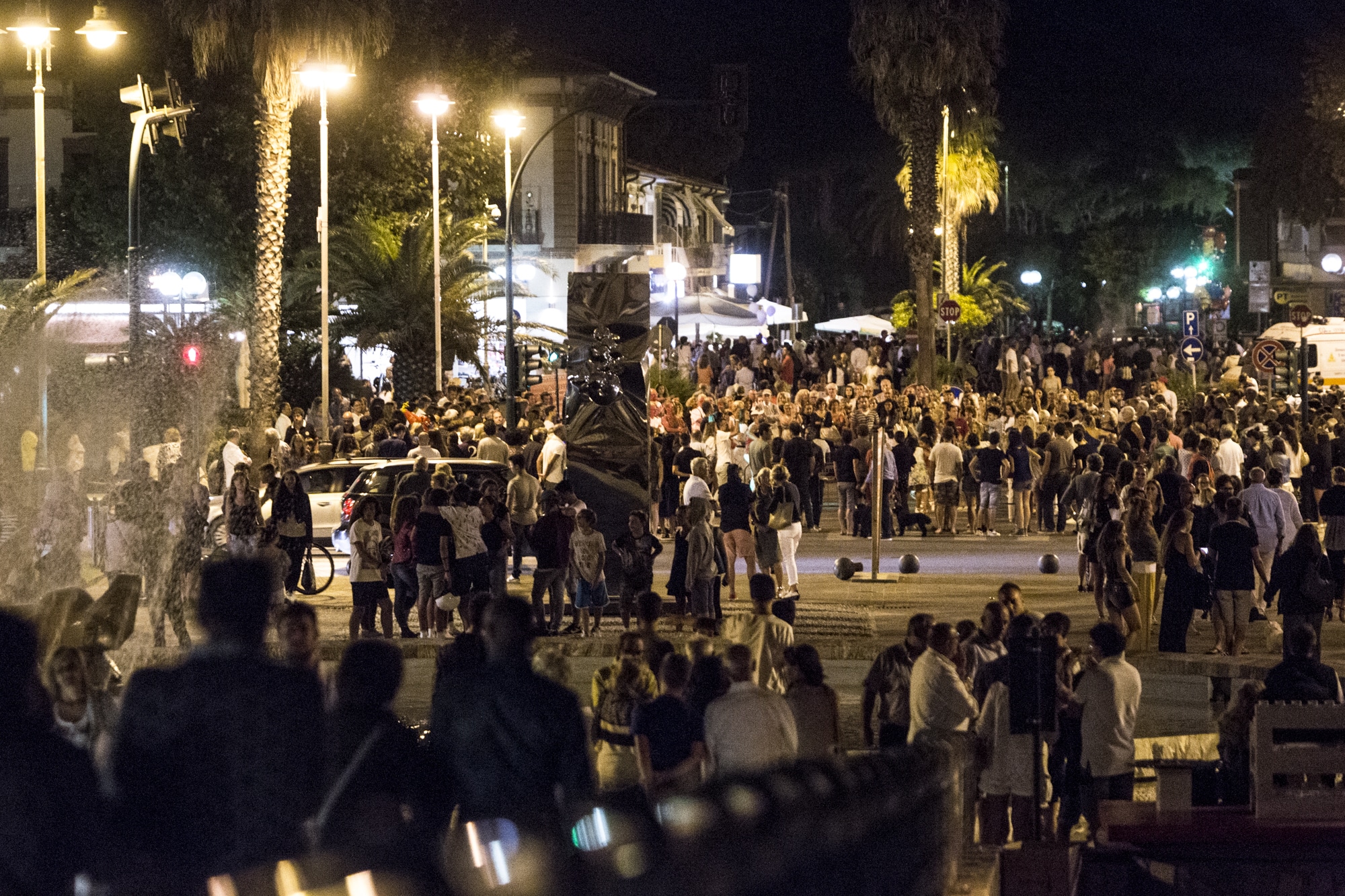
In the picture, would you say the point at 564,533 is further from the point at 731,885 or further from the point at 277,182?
the point at 277,182

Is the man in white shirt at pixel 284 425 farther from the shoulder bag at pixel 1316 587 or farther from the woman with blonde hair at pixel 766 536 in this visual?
the shoulder bag at pixel 1316 587

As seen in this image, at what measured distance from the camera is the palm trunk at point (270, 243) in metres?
34.5

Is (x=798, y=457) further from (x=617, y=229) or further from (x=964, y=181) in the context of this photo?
(x=617, y=229)

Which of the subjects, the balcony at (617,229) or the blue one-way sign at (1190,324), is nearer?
the blue one-way sign at (1190,324)

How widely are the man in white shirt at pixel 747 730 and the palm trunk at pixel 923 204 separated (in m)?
36.6

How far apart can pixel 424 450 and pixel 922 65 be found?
30.1 metres

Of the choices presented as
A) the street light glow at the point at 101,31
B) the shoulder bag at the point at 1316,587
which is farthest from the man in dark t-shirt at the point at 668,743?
the street light glow at the point at 101,31

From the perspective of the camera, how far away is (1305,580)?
1502 centimetres

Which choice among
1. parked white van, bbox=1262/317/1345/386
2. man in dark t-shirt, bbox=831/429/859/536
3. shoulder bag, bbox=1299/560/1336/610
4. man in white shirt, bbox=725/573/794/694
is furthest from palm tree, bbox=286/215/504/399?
man in white shirt, bbox=725/573/794/694

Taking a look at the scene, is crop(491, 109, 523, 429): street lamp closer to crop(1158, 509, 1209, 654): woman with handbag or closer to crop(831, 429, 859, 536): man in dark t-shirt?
crop(831, 429, 859, 536): man in dark t-shirt

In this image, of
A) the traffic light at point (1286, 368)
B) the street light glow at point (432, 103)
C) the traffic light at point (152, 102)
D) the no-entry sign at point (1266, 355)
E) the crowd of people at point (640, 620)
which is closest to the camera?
the crowd of people at point (640, 620)

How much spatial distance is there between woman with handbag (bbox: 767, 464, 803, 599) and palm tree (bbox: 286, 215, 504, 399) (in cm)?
2183

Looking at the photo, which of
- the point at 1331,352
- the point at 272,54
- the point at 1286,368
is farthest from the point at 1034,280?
the point at 272,54

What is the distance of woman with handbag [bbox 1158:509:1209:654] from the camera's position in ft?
51.9
